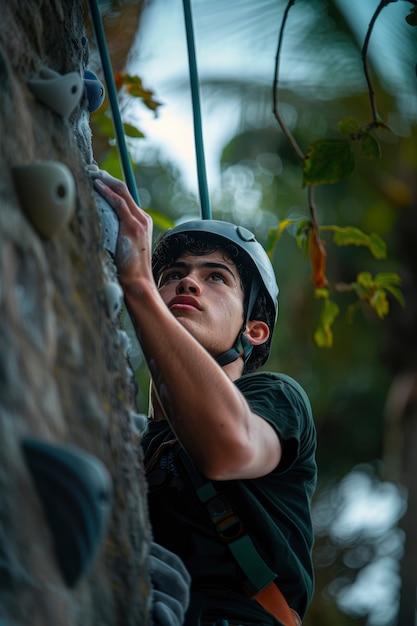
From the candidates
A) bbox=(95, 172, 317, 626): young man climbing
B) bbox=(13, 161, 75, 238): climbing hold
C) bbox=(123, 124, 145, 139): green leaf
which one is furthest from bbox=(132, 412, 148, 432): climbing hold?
bbox=(123, 124, 145, 139): green leaf

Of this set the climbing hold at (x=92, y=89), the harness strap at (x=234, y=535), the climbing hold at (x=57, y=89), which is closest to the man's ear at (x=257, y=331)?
the harness strap at (x=234, y=535)

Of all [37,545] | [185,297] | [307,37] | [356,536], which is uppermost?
[37,545]

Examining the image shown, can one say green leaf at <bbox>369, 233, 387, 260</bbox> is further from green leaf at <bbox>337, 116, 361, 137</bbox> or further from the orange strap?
the orange strap

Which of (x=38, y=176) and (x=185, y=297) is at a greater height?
(x=38, y=176)

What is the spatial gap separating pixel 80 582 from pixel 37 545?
0.14 meters

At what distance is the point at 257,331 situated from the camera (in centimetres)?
334

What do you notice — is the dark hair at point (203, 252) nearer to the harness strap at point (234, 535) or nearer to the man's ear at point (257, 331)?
the man's ear at point (257, 331)

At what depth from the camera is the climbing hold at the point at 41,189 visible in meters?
1.57

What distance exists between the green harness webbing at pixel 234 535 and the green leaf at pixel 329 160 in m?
1.17

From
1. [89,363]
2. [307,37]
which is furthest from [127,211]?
[307,37]

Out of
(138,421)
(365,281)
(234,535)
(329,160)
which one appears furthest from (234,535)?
(365,281)

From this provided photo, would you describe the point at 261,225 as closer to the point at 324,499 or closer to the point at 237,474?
the point at 324,499

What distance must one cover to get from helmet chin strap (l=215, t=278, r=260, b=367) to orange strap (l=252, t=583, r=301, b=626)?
0.77 meters

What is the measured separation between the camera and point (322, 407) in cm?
1581
